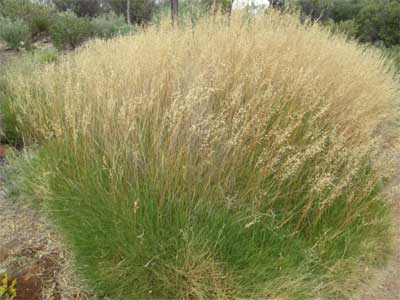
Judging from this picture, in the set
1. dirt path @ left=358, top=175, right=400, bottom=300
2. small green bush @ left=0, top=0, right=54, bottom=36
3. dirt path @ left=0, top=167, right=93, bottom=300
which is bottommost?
dirt path @ left=358, top=175, right=400, bottom=300

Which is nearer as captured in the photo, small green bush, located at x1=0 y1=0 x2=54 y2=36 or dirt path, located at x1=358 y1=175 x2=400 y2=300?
dirt path, located at x1=358 y1=175 x2=400 y2=300

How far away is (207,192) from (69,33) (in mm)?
6101

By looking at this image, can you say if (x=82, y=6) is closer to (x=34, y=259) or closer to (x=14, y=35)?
(x=14, y=35)

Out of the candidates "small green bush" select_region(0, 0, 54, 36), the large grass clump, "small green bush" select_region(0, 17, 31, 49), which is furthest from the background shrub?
the large grass clump

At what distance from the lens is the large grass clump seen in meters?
1.67

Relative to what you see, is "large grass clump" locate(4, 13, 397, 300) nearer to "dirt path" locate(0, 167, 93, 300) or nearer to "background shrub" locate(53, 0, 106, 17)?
"dirt path" locate(0, 167, 93, 300)

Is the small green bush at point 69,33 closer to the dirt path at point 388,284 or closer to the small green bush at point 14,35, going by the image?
the small green bush at point 14,35

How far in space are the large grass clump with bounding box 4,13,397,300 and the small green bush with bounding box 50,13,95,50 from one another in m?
4.54

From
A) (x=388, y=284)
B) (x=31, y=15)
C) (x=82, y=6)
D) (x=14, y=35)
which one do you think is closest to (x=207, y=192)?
(x=388, y=284)

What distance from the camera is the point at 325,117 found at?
2.67 meters

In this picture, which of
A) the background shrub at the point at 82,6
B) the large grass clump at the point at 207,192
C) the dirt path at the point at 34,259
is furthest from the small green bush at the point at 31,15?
the dirt path at the point at 34,259

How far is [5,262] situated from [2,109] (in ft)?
6.37

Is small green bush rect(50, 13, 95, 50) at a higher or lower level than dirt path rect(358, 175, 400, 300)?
higher

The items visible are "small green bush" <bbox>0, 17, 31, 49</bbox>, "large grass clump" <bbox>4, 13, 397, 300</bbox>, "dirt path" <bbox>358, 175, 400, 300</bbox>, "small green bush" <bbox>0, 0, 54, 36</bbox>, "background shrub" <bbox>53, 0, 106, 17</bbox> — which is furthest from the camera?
"background shrub" <bbox>53, 0, 106, 17</bbox>
